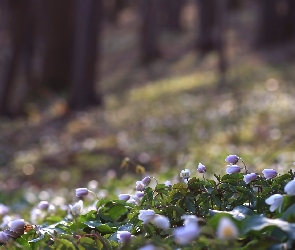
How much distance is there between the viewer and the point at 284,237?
1.96 meters

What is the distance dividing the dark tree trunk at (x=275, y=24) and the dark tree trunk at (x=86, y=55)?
30.6ft

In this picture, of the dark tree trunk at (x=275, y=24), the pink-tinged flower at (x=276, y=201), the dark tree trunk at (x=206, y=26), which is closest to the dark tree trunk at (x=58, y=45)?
the dark tree trunk at (x=206, y=26)

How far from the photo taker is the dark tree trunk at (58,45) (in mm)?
23453

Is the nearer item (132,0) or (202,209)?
(202,209)

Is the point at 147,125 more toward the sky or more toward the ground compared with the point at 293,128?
more toward the sky

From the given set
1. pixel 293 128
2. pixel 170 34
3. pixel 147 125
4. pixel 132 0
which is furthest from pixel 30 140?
pixel 132 0

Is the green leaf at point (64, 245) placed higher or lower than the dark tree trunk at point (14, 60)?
lower

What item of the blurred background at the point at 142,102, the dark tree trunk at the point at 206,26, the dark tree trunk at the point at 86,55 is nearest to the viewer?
the blurred background at the point at 142,102

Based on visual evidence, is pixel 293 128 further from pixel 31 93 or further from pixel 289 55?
pixel 31 93

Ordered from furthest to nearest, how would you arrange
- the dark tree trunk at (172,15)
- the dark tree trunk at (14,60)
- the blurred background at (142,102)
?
1. the dark tree trunk at (172,15)
2. the dark tree trunk at (14,60)
3. the blurred background at (142,102)

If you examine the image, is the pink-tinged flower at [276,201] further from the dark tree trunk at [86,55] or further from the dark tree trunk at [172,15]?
the dark tree trunk at [172,15]

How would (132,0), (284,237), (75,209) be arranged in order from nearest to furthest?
1. (284,237)
2. (75,209)
3. (132,0)

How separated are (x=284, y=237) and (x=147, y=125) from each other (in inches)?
461

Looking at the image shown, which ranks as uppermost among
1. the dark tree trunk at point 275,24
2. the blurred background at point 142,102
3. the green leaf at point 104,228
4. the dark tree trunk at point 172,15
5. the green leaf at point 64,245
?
the dark tree trunk at point 172,15
